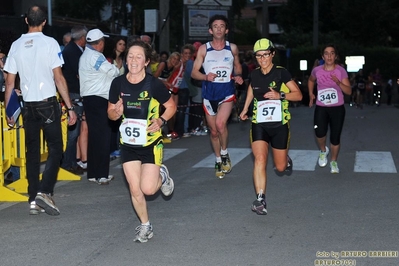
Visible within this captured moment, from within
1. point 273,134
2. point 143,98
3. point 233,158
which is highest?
point 143,98

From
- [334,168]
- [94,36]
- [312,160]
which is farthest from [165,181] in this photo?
[312,160]

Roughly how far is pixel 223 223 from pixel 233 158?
5.68 meters

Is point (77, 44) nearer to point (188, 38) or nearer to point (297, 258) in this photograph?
point (297, 258)

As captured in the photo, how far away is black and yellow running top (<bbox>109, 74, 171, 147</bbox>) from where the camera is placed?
750cm

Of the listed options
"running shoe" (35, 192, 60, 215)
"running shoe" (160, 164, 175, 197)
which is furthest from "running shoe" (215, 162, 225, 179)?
"running shoe" (160, 164, 175, 197)

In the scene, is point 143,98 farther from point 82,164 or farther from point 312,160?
point 312,160

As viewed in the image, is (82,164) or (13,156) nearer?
(13,156)

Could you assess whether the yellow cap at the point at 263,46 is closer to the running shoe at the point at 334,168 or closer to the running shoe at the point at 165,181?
the running shoe at the point at 165,181

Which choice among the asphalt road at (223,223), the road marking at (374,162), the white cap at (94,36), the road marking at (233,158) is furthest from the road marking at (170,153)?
the white cap at (94,36)

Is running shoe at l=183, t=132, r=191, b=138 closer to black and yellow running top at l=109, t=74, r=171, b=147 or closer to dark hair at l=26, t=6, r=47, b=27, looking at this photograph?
dark hair at l=26, t=6, r=47, b=27

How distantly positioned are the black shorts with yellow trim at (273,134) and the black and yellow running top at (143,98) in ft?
5.83

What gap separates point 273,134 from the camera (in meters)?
9.12

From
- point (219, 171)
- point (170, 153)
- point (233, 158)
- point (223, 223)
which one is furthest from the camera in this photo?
point (170, 153)

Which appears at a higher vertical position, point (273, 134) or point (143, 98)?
point (143, 98)
